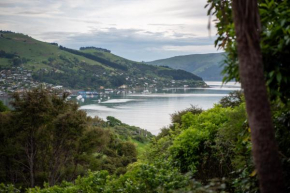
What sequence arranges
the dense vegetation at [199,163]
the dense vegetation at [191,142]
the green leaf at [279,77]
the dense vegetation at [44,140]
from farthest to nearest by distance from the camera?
the dense vegetation at [44,140] → the dense vegetation at [199,163] → the dense vegetation at [191,142] → the green leaf at [279,77]

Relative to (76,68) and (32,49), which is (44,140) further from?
(32,49)

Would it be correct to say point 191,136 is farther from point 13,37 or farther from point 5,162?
point 13,37

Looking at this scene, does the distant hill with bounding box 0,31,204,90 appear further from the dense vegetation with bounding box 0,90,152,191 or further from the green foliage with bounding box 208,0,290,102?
the green foliage with bounding box 208,0,290,102

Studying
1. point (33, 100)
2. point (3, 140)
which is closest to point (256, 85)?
point (33, 100)

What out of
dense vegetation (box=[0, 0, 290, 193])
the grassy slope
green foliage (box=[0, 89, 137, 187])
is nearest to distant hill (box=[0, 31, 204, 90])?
the grassy slope

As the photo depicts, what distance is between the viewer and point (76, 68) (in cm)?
14788

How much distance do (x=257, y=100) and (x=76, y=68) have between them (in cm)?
14910

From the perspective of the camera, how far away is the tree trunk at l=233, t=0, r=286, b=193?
8.97 ft

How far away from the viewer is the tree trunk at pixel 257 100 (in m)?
2.73

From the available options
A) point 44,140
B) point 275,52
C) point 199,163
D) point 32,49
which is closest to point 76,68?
point 32,49

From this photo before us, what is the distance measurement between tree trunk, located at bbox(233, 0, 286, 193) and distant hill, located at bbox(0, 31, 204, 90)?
121979 millimetres

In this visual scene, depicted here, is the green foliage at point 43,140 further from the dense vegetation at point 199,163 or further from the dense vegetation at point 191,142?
the dense vegetation at point 199,163

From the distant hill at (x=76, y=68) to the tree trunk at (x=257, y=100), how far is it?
12198cm

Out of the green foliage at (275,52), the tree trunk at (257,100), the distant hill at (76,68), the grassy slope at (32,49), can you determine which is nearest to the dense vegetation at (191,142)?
the green foliage at (275,52)
